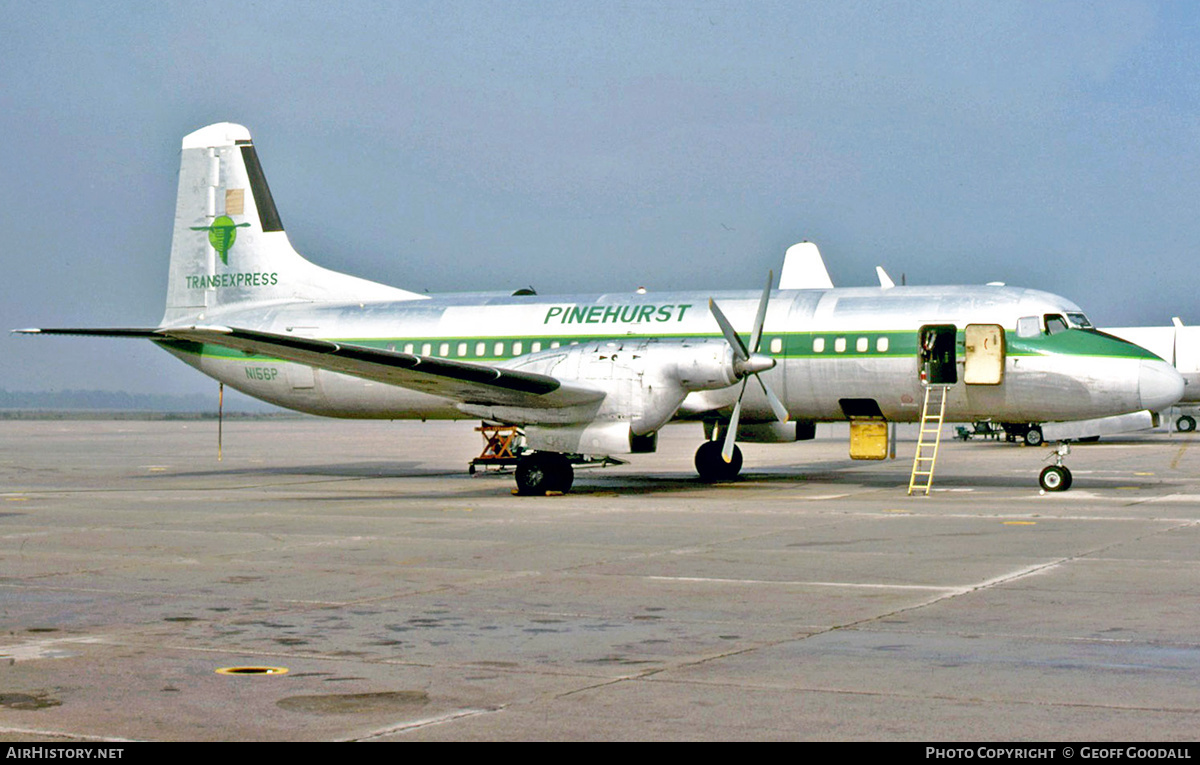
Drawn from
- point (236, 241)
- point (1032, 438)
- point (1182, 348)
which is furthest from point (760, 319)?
point (1182, 348)

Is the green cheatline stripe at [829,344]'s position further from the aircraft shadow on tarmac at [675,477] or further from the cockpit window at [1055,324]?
the aircraft shadow on tarmac at [675,477]

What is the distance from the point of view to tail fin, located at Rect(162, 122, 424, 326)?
2864cm

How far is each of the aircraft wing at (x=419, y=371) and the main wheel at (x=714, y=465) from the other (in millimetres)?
4625

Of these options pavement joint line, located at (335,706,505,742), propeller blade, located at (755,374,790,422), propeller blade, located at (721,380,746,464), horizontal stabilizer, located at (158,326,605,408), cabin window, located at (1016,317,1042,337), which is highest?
cabin window, located at (1016,317,1042,337)

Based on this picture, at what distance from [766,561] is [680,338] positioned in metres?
10.3

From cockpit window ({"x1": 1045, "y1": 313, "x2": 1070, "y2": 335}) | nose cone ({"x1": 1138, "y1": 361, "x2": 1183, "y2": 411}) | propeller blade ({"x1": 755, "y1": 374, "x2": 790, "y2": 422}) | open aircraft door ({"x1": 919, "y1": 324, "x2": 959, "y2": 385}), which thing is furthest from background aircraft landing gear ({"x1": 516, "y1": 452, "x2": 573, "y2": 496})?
nose cone ({"x1": 1138, "y1": 361, "x2": 1183, "y2": 411})

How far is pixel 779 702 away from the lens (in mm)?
6742

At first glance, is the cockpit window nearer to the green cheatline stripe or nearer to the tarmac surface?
the green cheatline stripe

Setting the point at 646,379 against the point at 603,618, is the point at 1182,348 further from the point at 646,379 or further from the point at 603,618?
the point at 603,618

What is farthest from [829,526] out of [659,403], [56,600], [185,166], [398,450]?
[398,450]

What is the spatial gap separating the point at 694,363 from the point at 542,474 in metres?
3.22

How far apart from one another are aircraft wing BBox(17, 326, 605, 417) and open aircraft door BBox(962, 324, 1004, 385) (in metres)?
6.28

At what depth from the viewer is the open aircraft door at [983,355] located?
71.3 ft

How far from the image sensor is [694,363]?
21.1 meters
